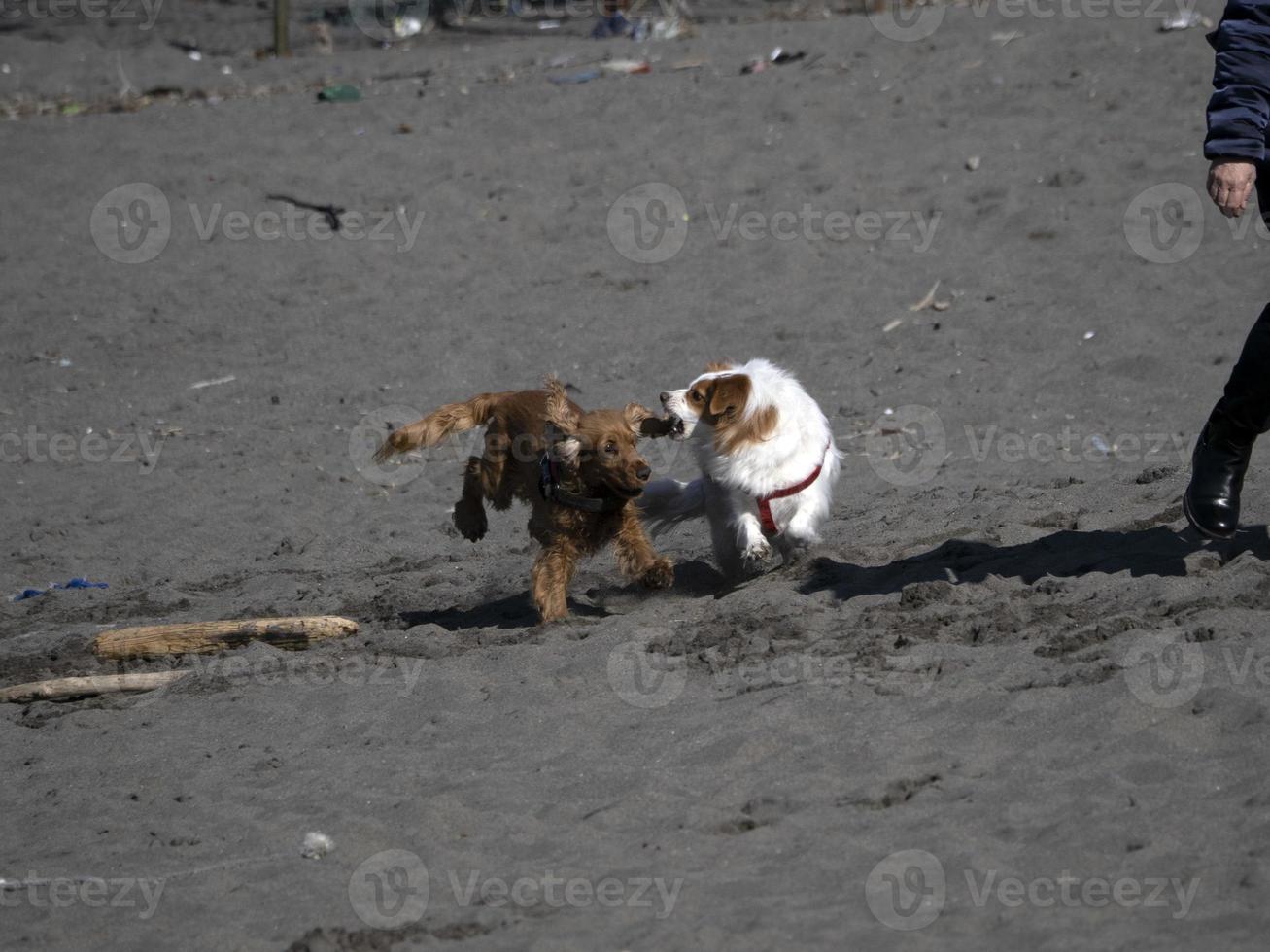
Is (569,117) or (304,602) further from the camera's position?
(569,117)

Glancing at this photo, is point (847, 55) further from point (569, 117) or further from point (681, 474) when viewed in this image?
point (681, 474)

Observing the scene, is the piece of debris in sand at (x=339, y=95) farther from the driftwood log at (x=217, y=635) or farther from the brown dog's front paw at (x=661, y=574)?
the brown dog's front paw at (x=661, y=574)

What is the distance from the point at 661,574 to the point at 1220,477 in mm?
2585

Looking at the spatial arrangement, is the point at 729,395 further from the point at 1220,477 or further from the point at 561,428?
the point at 1220,477

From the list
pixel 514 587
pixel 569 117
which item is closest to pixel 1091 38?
pixel 569 117

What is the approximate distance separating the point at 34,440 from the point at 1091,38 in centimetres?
1109

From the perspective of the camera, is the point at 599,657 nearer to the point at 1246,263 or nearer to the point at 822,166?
the point at 1246,263

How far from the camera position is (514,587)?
7445 millimetres

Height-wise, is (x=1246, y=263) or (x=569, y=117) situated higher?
(x=569, y=117)

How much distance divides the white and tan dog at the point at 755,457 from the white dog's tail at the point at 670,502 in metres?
0.35

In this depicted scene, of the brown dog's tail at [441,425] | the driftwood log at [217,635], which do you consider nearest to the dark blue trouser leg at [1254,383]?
the brown dog's tail at [441,425]

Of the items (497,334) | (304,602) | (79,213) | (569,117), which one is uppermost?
(569,117)

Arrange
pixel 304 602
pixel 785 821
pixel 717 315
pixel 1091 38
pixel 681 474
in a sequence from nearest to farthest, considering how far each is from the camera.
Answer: pixel 785 821 < pixel 304 602 < pixel 681 474 < pixel 717 315 < pixel 1091 38

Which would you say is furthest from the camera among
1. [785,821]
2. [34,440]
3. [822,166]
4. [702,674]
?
[822,166]
